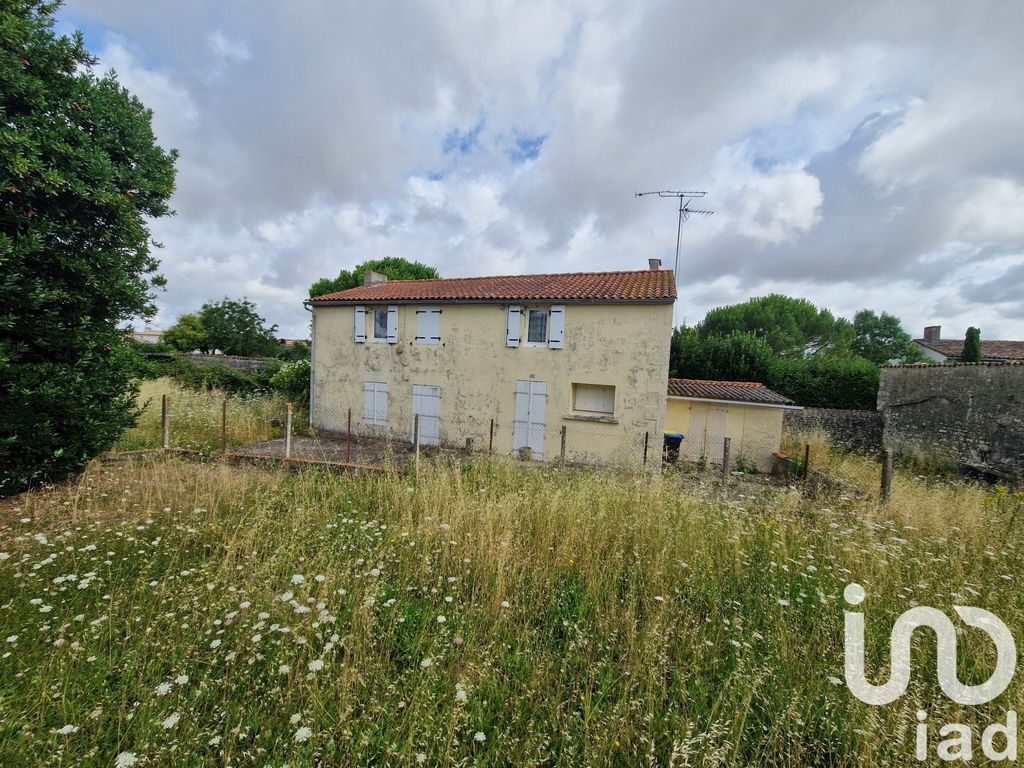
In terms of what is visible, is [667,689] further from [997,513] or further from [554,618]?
[997,513]

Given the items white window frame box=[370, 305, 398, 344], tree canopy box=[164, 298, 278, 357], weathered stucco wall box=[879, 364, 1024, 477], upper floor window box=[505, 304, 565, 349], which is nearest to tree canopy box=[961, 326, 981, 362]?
weathered stucco wall box=[879, 364, 1024, 477]

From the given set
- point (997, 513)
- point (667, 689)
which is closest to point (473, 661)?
point (667, 689)

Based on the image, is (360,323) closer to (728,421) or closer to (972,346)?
(728,421)

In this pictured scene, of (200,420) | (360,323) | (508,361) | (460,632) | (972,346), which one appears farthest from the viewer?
(972,346)

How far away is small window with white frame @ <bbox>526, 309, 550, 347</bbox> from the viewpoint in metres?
13.0

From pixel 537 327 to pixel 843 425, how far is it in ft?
47.3

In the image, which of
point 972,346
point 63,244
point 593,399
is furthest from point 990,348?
point 63,244

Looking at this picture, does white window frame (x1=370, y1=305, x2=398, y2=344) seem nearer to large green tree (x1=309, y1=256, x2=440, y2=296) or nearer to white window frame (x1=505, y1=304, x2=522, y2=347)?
white window frame (x1=505, y1=304, x2=522, y2=347)

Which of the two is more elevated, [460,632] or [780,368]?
[780,368]

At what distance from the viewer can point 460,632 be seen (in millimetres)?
2629

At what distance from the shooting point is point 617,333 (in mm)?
12234

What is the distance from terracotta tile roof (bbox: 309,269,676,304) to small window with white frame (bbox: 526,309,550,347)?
0.52 metres

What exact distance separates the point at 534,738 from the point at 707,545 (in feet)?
8.89

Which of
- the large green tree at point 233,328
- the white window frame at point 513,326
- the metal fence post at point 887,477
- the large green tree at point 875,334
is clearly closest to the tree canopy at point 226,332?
the large green tree at point 233,328
